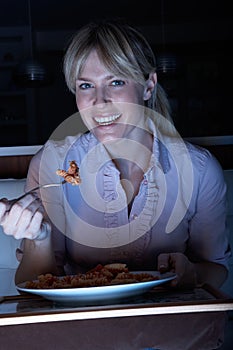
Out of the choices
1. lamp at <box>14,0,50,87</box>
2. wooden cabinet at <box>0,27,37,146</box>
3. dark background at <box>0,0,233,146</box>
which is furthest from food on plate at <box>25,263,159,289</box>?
wooden cabinet at <box>0,27,37,146</box>

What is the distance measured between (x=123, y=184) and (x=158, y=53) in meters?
3.72

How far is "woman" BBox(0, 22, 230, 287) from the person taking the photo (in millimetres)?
1434

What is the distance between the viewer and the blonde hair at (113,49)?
143 centimetres

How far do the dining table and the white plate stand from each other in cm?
2

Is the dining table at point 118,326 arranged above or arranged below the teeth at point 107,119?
below

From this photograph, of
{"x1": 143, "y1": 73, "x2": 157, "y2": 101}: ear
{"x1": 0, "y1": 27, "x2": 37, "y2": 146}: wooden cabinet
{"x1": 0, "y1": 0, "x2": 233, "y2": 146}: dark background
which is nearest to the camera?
{"x1": 143, "y1": 73, "x2": 157, "y2": 101}: ear

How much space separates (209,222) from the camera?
1.44 meters

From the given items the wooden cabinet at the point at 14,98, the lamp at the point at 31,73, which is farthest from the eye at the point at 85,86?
the wooden cabinet at the point at 14,98

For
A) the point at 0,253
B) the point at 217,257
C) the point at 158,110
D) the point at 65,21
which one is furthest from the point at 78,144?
the point at 65,21

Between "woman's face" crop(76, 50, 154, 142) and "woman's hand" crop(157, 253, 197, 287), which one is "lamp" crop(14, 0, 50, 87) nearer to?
"woman's face" crop(76, 50, 154, 142)

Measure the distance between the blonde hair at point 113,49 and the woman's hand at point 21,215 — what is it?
527mm

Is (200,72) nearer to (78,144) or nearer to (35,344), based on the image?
(78,144)

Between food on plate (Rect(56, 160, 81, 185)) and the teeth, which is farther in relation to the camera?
the teeth

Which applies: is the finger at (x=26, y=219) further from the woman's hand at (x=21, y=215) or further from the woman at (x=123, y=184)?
the woman at (x=123, y=184)
